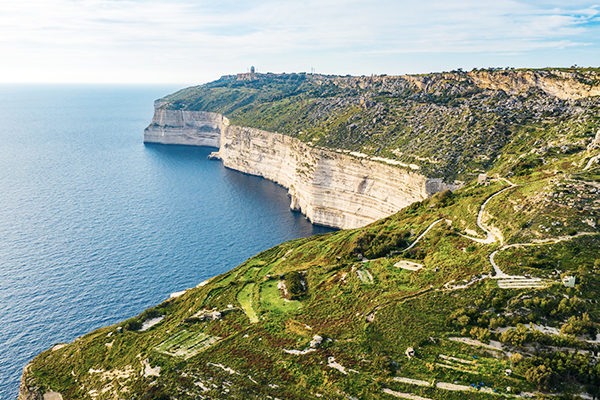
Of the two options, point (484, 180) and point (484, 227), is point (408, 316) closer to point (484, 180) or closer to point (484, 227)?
point (484, 227)

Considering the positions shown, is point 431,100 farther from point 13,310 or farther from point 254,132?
point 13,310

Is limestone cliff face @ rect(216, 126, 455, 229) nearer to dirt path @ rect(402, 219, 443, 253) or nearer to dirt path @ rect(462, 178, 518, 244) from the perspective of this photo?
dirt path @ rect(462, 178, 518, 244)

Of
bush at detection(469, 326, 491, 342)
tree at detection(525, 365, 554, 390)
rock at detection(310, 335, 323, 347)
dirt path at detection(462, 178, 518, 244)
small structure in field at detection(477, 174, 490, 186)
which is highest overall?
small structure in field at detection(477, 174, 490, 186)

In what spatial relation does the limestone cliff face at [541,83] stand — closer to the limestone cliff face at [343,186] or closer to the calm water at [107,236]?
the limestone cliff face at [343,186]

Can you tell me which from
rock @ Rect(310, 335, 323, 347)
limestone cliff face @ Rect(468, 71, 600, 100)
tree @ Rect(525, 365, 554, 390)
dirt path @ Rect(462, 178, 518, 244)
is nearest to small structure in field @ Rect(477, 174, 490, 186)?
dirt path @ Rect(462, 178, 518, 244)

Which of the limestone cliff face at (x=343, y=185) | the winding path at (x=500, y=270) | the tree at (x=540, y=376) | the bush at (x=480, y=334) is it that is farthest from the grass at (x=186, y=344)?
the limestone cliff face at (x=343, y=185)

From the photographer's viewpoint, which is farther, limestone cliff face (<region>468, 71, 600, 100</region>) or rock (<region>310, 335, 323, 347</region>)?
limestone cliff face (<region>468, 71, 600, 100</region>)
